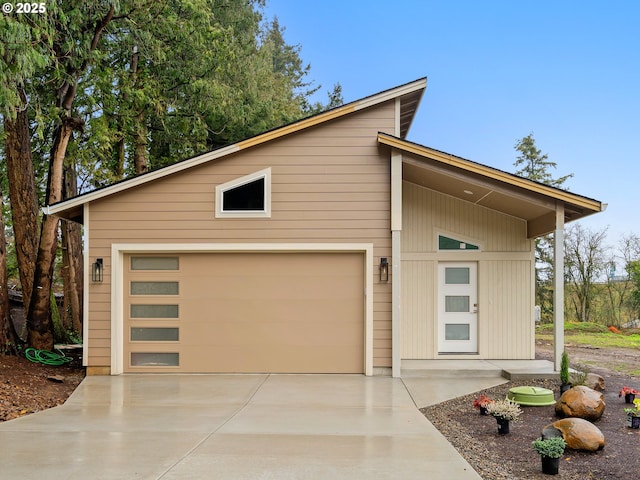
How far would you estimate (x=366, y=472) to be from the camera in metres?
4.19

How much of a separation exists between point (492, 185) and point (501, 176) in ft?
0.75

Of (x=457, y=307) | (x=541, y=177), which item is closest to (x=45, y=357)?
(x=457, y=307)

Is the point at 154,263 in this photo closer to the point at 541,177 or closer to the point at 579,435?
the point at 579,435

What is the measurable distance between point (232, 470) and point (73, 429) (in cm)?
226

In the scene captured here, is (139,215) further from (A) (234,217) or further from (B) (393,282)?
(B) (393,282)

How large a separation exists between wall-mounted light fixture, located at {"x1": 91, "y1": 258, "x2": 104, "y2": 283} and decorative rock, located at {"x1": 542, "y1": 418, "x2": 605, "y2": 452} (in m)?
6.93

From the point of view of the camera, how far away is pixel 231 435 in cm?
527

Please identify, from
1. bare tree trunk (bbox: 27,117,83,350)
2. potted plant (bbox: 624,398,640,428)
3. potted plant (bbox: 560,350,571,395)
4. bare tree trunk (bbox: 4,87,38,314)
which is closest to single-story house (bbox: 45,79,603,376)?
bare tree trunk (bbox: 27,117,83,350)

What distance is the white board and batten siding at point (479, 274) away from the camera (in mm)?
9773

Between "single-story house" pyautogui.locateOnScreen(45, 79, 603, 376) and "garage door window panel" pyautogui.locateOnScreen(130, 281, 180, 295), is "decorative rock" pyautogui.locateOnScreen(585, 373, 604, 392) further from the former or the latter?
"garage door window panel" pyautogui.locateOnScreen(130, 281, 180, 295)

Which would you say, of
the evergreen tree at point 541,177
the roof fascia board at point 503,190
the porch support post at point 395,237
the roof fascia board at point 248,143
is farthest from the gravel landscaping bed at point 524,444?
the evergreen tree at point 541,177

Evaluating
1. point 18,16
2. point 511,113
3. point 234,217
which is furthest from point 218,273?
point 511,113

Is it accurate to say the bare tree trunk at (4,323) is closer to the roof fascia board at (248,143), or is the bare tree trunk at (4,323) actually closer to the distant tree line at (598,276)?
the roof fascia board at (248,143)

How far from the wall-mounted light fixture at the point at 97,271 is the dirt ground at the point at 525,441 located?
5552 mm
